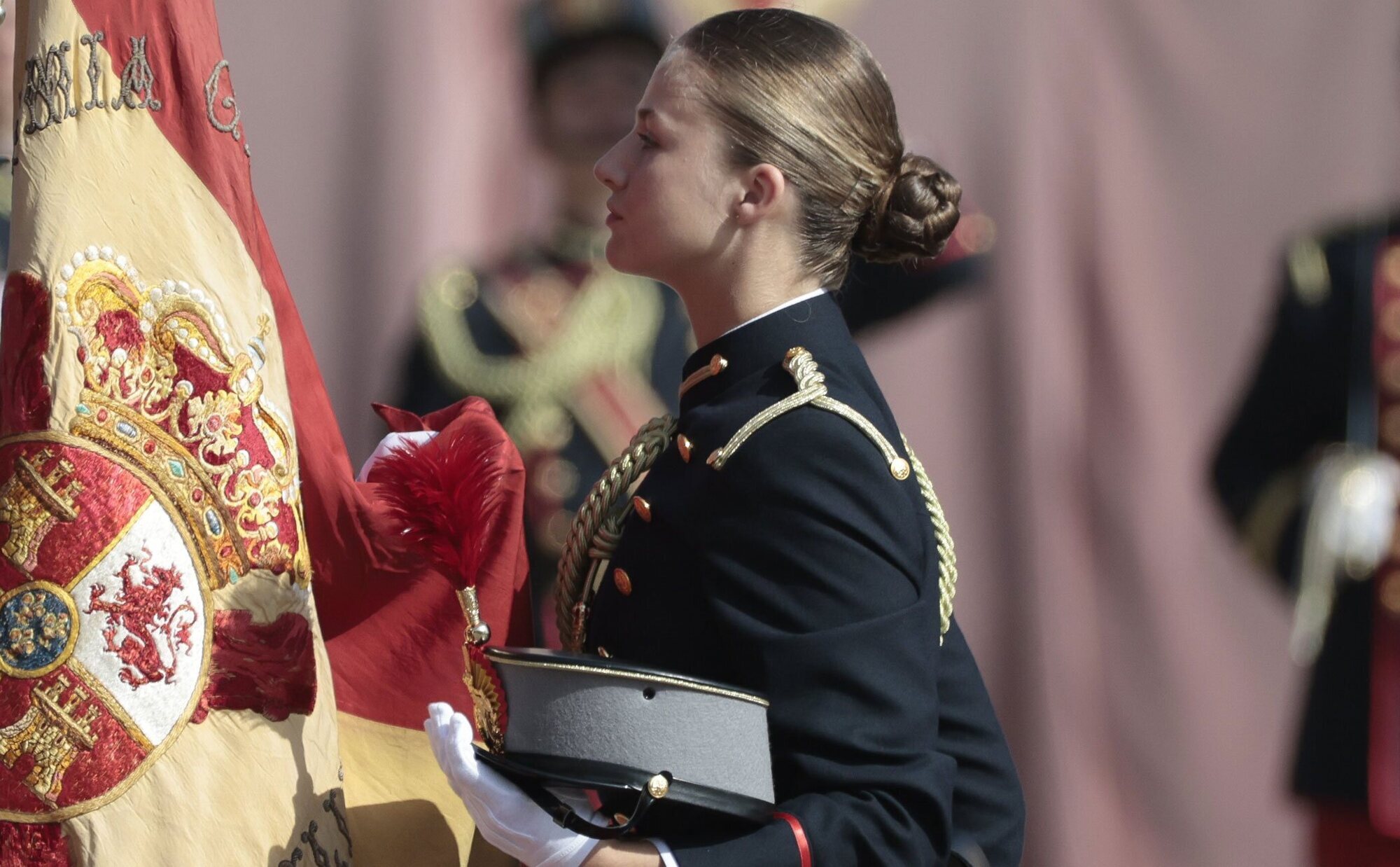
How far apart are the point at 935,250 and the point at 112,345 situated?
2.32ft

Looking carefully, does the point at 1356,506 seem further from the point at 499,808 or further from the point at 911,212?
the point at 499,808

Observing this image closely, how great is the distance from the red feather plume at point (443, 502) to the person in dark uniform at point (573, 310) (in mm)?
944

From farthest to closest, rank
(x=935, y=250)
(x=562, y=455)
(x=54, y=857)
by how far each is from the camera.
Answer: (x=562, y=455), (x=935, y=250), (x=54, y=857)

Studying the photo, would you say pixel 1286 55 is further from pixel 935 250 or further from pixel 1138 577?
pixel 935 250

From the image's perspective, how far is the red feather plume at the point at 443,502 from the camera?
1.12m

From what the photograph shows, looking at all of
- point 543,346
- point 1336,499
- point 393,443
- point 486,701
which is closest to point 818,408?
point 486,701

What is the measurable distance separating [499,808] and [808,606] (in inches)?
10.0

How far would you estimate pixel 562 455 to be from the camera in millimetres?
2119

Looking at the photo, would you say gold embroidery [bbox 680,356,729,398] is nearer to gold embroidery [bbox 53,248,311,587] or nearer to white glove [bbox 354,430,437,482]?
white glove [bbox 354,430,437,482]

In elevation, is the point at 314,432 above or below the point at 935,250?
below

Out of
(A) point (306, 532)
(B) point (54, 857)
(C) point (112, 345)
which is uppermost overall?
(C) point (112, 345)

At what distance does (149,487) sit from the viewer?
3.49ft

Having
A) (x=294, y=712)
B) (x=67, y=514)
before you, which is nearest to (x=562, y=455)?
(x=294, y=712)

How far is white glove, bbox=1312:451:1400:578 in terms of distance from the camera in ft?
6.89
